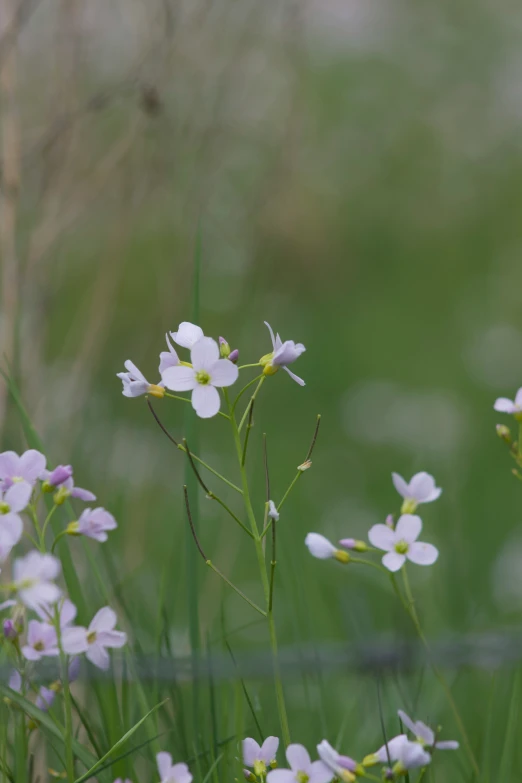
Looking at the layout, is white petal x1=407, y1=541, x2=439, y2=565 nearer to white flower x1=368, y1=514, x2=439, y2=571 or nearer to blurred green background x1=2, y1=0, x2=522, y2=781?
white flower x1=368, y1=514, x2=439, y2=571

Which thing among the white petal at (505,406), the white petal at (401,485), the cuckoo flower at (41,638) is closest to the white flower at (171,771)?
the cuckoo flower at (41,638)

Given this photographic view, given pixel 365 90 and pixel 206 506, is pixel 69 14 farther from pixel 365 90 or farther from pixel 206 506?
pixel 365 90

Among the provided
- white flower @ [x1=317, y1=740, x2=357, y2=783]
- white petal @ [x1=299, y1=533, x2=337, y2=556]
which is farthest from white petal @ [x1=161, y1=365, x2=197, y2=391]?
white flower @ [x1=317, y1=740, x2=357, y2=783]

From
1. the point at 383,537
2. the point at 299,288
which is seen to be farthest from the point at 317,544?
the point at 299,288

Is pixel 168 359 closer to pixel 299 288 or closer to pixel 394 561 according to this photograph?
pixel 394 561

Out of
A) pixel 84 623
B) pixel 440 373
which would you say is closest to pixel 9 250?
pixel 84 623

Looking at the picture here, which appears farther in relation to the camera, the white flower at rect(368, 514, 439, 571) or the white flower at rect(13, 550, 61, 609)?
the white flower at rect(368, 514, 439, 571)

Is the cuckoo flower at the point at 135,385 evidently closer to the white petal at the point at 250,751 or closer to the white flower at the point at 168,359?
the white flower at the point at 168,359
